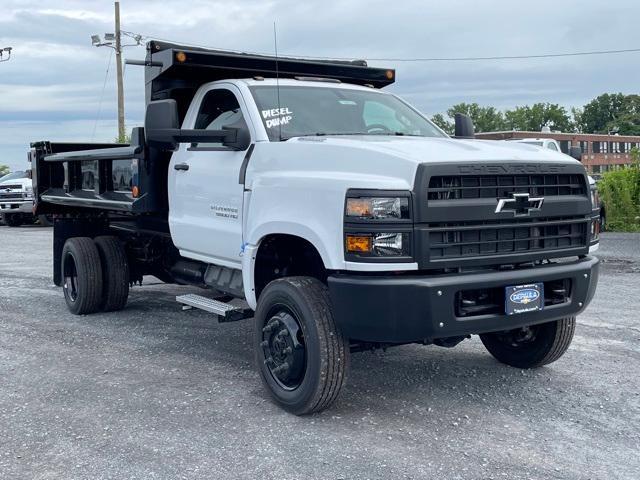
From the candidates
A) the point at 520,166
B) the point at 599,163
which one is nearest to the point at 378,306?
the point at 520,166

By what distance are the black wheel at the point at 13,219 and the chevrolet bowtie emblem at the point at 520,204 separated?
69.7ft

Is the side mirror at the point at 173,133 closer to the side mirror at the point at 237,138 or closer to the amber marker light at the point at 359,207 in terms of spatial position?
the side mirror at the point at 237,138

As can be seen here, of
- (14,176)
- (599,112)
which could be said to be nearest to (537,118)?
(599,112)

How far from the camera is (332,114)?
5922mm

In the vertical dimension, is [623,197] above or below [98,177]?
below

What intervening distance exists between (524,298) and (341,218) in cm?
121

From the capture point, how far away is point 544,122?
10006 centimetres

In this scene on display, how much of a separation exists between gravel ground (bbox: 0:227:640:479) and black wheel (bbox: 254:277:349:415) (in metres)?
0.18

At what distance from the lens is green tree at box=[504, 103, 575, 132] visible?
100312 mm

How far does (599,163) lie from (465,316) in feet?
268

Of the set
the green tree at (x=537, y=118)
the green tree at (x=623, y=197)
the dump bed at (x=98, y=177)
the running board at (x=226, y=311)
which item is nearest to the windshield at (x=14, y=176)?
the dump bed at (x=98, y=177)

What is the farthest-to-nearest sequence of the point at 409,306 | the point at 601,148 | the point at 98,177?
the point at 601,148, the point at 98,177, the point at 409,306

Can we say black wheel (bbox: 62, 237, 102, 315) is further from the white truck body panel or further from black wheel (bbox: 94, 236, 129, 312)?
the white truck body panel

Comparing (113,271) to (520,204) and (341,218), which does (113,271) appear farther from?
(520,204)
